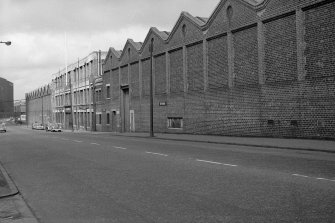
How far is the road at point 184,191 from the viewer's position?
7.25 metres

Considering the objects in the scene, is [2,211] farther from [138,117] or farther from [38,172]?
[138,117]

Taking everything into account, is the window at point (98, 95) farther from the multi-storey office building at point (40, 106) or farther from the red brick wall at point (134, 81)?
the multi-storey office building at point (40, 106)

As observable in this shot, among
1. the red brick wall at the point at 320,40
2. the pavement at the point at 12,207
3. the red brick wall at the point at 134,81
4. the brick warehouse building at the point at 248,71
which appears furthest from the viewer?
the red brick wall at the point at 134,81

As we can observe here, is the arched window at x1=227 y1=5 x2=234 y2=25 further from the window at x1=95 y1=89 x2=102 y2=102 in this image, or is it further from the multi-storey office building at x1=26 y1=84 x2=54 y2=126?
the multi-storey office building at x1=26 y1=84 x2=54 y2=126

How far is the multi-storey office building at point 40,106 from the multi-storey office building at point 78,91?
10.1 metres

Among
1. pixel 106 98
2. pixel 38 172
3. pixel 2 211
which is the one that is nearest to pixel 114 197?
pixel 2 211

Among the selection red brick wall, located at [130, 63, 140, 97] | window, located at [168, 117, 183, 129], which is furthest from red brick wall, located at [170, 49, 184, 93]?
red brick wall, located at [130, 63, 140, 97]

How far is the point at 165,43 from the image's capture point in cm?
4300

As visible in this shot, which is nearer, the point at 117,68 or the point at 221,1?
the point at 221,1

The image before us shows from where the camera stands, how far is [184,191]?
9.36 metres

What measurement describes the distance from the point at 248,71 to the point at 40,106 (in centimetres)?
10843

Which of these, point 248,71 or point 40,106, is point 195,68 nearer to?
point 248,71

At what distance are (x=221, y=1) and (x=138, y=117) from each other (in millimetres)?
21173

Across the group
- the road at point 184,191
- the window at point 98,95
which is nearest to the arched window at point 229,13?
the road at point 184,191
